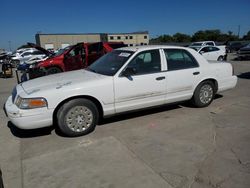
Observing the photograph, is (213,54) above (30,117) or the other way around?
above

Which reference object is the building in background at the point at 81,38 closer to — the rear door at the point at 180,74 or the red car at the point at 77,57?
the red car at the point at 77,57

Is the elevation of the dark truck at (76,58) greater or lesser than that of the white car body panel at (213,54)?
greater

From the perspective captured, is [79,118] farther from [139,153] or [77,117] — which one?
[139,153]

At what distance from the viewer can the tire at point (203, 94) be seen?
5.52 meters

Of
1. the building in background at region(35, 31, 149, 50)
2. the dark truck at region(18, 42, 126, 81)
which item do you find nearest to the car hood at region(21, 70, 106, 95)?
the dark truck at region(18, 42, 126, 81)

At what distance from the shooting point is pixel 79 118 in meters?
4.22

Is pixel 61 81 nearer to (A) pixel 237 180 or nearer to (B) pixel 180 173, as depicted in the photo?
(B) pixel 180 173

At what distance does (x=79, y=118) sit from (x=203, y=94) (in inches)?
121

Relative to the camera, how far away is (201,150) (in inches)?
140

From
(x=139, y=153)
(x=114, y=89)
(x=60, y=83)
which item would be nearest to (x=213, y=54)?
(x=114, y=89)

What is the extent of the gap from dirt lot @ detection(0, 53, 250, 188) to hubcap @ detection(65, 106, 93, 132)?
0.70 feet

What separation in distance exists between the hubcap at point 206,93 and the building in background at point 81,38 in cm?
5963

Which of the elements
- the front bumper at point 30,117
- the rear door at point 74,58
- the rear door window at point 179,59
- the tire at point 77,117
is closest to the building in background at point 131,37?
the rear door at point 74,58

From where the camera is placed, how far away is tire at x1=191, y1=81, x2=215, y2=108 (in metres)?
5.52
